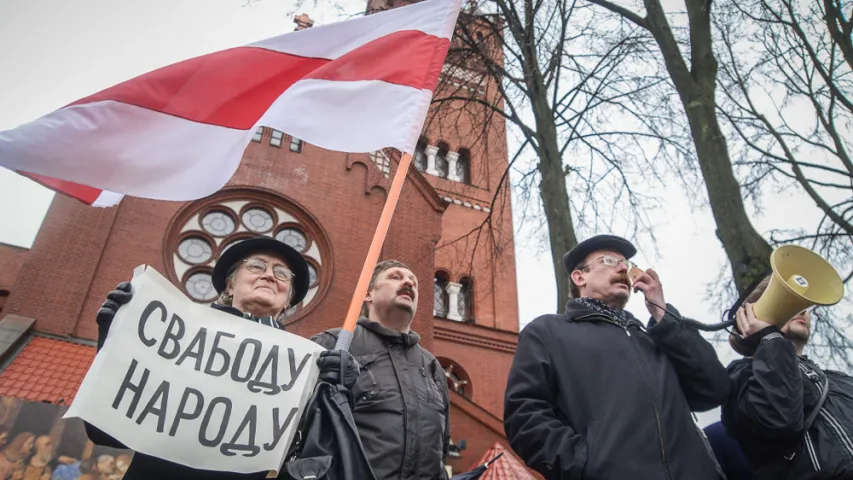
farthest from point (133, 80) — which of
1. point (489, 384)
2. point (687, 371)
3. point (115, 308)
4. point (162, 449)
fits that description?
point (489, 384)

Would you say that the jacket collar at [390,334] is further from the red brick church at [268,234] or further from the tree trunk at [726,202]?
the red brick church at [268,234]

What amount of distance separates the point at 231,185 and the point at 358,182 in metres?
2.90

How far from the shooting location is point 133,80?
3596 mm

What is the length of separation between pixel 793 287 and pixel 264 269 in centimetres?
280

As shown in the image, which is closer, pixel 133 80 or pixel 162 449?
pixel 162 449

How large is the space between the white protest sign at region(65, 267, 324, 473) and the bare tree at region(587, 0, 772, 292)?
3.87 m

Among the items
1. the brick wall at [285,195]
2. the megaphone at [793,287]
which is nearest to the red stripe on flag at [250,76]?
the megaphone at [793,287]

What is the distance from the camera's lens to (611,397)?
2.71m

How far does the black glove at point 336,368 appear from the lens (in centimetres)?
240

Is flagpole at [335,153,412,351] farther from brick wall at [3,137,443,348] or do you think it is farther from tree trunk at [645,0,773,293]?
brick wall at [3,137,443,348]

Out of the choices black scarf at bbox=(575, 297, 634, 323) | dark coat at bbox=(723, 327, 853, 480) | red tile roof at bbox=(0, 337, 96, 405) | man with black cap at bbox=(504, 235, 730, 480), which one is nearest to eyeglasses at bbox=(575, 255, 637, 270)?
man with black cap at bbox=(504, 235, 730, 480)

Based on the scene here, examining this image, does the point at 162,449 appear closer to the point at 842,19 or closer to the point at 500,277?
the point at 842,19

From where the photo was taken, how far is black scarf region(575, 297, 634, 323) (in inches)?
124

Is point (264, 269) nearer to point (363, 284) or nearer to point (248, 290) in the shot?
point (248, 290)
